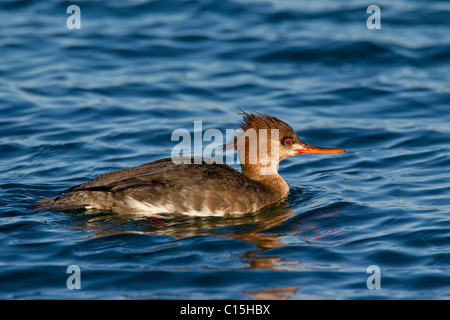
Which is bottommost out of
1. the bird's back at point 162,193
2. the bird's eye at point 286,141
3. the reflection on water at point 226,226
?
the reflection on water at point 226,226

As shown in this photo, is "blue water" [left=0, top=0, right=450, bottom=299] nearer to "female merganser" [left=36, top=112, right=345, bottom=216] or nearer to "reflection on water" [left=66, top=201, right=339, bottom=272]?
"reflection on water" [left=66, top=201, right=339, bottom=272]

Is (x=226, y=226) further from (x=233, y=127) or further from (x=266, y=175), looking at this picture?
(x=233, y=127)

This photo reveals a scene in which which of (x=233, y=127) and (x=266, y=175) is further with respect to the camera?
(x=233, y=127)

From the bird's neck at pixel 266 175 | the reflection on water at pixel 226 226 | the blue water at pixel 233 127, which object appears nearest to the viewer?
the blue water at pixel 233 127

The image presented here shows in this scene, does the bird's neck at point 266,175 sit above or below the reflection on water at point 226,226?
above

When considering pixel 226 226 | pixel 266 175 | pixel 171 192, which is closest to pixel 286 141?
pixel 266 175

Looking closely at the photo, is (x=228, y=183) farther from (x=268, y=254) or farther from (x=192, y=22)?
(x=192, y=22)

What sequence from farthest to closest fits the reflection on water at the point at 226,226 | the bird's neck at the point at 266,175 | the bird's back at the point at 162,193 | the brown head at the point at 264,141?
1. the bird's neck at the point at 266,175
2. the brown head at the point at 264,141
3. the bird's back at the point at 162,193
4. the reflection on water at the point at 226,226

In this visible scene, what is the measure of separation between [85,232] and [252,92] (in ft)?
20.2

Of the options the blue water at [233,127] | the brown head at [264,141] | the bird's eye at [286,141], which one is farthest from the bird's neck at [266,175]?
the bird's eye at [286,141]

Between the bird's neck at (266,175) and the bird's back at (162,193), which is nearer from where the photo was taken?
the bird's back at (162,193)

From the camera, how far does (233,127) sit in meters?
11.1

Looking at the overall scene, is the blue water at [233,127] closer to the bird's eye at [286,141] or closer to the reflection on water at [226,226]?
the reflection on water at [226,226]

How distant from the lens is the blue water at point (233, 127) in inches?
253
